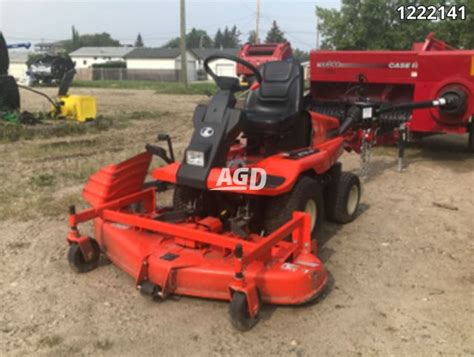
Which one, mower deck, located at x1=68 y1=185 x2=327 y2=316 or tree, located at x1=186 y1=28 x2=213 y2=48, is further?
tree, located at x1=186 y1=28 x2=213 y2=48

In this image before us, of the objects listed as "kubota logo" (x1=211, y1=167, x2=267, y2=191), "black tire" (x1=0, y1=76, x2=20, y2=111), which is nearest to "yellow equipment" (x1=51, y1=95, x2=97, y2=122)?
"black tire" (x1=0, y1=76, x2=20, y2=111)

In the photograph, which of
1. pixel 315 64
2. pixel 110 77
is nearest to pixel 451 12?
pixel 315 64

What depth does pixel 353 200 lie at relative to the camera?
5.20 metres

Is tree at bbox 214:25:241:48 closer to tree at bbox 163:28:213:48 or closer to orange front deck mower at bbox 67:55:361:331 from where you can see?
tree at bbox 163:28:213:48

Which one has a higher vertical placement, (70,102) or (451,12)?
(451,12)

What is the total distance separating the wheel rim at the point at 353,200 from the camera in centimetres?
511

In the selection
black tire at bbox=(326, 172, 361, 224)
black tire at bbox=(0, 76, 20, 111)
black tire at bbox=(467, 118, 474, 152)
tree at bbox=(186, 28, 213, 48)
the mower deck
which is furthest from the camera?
tree at bbox=(186, 28, 213, 48)

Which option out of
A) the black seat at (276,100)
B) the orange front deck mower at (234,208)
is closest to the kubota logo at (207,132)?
the orange front deck mower at (234,208)

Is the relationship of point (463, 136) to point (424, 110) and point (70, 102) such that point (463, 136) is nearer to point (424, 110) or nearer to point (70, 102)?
point (424, 110)

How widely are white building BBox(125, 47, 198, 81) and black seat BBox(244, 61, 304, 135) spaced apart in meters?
61.2

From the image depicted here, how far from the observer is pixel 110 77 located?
156ft

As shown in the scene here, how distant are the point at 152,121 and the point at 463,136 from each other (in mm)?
6612

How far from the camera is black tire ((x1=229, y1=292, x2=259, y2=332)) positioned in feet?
10.1

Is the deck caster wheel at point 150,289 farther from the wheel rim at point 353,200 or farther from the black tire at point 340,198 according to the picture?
the wheel rim at point 353,200
